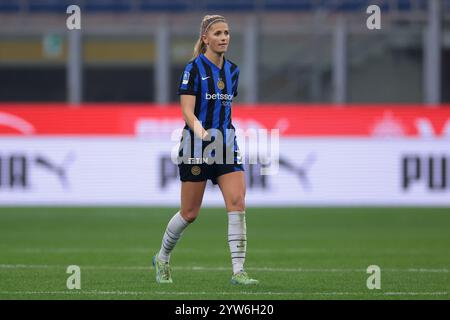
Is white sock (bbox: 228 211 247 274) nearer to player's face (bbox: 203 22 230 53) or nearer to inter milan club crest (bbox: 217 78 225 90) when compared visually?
inter milan club crest (bbox: 217 78 225 90)

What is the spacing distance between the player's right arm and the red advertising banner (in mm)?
12792

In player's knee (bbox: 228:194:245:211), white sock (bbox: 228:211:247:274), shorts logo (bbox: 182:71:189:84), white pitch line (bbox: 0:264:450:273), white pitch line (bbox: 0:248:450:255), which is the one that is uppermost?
shorts logo (bbox: 182:71:189:84)

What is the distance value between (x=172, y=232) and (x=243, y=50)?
17.4 metres

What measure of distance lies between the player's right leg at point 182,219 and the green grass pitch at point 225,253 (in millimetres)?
150

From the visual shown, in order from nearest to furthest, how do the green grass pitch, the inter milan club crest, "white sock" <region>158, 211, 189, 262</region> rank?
the green grass pitch
the inter milan club crest
"white sock" <region>158, 211, 189, 262</region>

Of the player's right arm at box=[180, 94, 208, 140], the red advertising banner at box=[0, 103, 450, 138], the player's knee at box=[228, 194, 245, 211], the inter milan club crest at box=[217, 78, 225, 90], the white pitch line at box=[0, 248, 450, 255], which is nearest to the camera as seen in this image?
the player's right arm at box=[180, 94, 208, 140]

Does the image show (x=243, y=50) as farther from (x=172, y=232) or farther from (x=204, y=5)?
(x=172, y=232)

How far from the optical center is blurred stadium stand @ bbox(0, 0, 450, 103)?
1031 inches

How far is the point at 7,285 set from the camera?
9.34 m

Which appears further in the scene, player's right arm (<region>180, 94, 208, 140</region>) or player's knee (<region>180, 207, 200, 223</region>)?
player's knee (<region>180, 207, 200, 223</region>)

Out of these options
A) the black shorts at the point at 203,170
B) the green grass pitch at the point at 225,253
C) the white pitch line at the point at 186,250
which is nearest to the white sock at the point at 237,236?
the green grass pitch at the point at 225,253

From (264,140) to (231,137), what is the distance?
12.2m

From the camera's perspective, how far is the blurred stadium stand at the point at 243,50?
26.2 meters

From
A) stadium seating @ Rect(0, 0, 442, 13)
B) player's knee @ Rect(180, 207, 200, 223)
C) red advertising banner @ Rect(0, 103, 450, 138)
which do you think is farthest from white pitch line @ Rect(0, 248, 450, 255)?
stadium seating @ Rect(0, 0, 442, 13)
